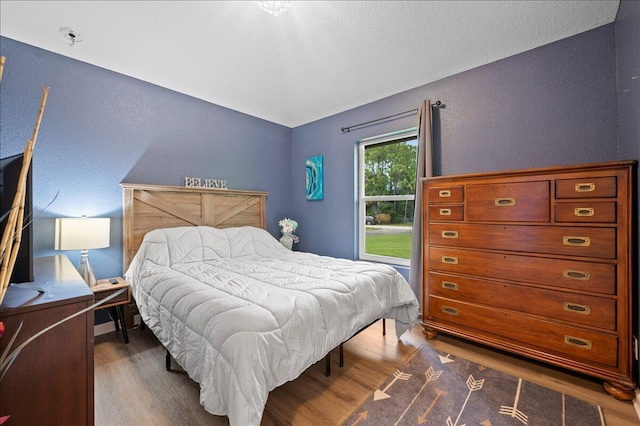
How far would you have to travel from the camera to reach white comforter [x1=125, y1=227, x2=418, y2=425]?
4.07 ft

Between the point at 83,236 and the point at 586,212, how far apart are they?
142 inches

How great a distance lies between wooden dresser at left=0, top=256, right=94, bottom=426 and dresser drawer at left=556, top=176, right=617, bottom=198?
2.68 meters

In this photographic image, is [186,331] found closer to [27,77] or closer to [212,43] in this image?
[212,43]

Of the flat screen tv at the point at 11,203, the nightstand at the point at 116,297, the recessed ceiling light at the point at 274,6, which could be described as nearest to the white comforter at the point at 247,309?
the nightstand at the point at 116,297

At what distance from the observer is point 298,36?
7.61ft

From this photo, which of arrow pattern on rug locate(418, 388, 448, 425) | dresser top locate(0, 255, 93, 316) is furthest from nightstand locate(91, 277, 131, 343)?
arrow pattern on rug locate(418, 388, 448, 425)

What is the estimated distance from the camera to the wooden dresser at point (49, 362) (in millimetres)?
908

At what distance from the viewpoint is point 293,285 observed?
1824 millimetres

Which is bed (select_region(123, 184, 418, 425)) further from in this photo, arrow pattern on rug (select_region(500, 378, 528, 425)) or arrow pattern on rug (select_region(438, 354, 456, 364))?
arrow pattern on rug (select_region(500, 378, 528, 425))

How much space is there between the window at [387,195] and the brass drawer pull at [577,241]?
4.76 feet

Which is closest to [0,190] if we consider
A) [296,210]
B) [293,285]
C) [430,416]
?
[293,285]

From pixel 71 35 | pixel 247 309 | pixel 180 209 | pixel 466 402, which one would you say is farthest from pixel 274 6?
pixel 466 402

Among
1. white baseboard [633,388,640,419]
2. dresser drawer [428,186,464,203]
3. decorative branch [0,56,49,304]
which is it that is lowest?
white baseboard [633,388,640,419]

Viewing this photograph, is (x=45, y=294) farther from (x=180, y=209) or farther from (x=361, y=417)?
(x=180, y=209)
